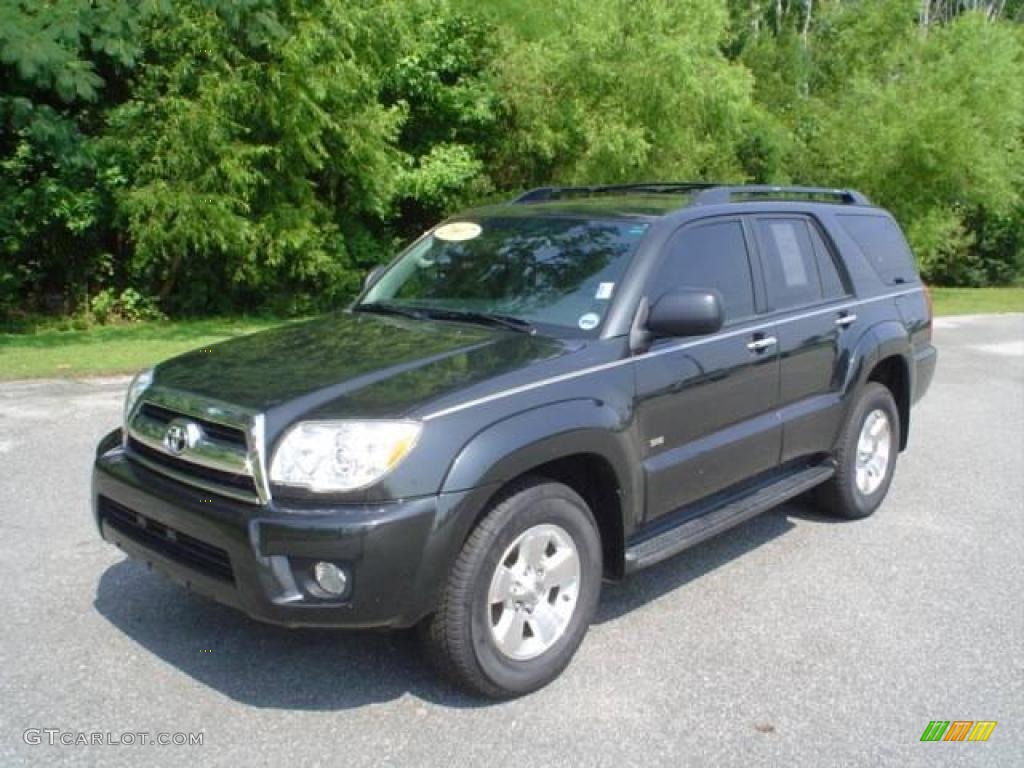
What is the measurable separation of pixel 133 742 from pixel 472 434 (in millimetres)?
1518

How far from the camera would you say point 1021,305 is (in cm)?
2162

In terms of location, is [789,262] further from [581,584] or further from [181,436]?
[181,436]

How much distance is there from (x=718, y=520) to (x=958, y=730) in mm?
1299

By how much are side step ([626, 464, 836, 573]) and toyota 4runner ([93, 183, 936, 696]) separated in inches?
0.6

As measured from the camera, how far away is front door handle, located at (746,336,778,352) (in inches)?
179

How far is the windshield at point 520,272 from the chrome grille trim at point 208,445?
4.24 ft

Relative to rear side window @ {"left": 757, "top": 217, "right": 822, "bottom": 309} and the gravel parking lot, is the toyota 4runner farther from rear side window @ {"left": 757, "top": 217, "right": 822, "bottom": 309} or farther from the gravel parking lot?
the gravel parking lot

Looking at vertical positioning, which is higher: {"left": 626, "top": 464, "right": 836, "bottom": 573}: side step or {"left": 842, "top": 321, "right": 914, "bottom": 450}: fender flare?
{"left": 842, "top": 321, "right": 914, "bottom": 450}: fender flare

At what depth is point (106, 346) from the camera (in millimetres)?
12273

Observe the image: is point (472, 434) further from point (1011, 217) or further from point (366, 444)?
point (1011, 217)

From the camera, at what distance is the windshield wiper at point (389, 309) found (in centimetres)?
447

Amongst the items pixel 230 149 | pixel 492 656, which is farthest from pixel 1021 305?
pixel 492 656

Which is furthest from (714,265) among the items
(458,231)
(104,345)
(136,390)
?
(104,345)

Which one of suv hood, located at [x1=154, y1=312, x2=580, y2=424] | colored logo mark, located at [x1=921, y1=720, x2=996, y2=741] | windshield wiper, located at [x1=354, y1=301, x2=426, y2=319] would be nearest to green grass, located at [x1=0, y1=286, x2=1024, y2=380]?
windshield wiper, located at [x1=354, y1=301, x2=426, y2=319]
